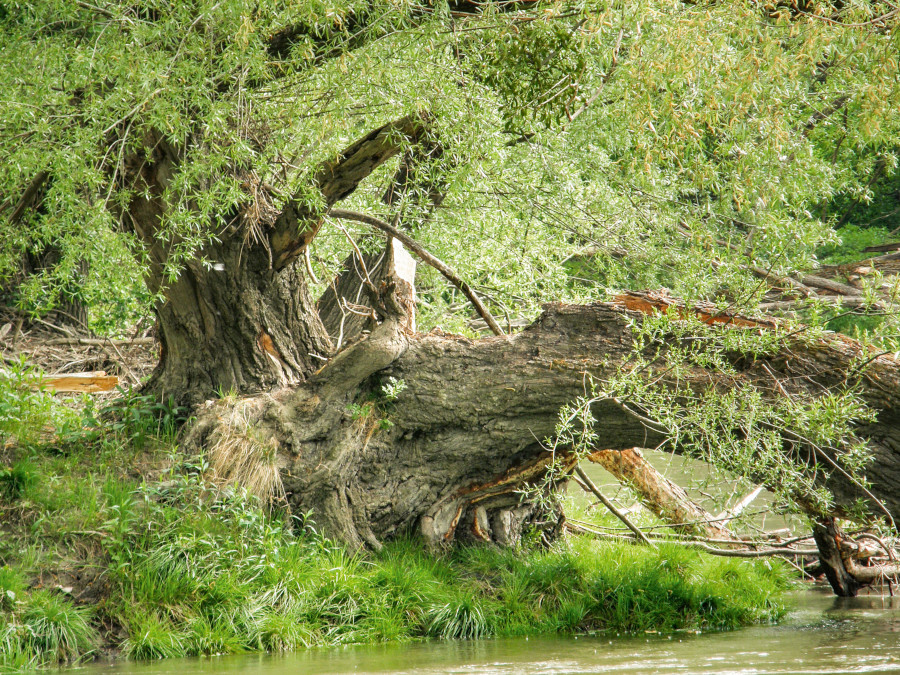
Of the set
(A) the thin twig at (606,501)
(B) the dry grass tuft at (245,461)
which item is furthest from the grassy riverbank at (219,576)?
(A) the thin twig at (606,501)

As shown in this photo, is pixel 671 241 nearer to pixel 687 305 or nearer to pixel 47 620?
pixel 687 305

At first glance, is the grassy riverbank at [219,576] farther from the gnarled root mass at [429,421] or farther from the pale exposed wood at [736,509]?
the pale exposed wood at [736,509]

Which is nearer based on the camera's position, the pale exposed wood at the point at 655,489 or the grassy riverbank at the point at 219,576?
the grassy riverbank at the point at 219,576

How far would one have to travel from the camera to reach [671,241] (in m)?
8.23

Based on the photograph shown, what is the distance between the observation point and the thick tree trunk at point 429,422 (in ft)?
20.8

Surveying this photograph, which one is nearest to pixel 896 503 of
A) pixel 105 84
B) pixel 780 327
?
pixel 780 327

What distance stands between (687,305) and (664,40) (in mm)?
1836

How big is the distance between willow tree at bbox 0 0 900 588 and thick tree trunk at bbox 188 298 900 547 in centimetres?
2

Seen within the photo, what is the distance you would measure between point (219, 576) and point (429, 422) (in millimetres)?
1831

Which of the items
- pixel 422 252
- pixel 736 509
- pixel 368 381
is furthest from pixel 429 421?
pixel 736 509

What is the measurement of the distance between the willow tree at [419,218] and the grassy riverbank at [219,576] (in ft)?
1.38

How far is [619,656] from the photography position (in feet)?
17.4

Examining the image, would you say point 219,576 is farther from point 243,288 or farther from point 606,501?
point 606,501

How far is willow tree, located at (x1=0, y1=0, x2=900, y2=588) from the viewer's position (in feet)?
16.9
